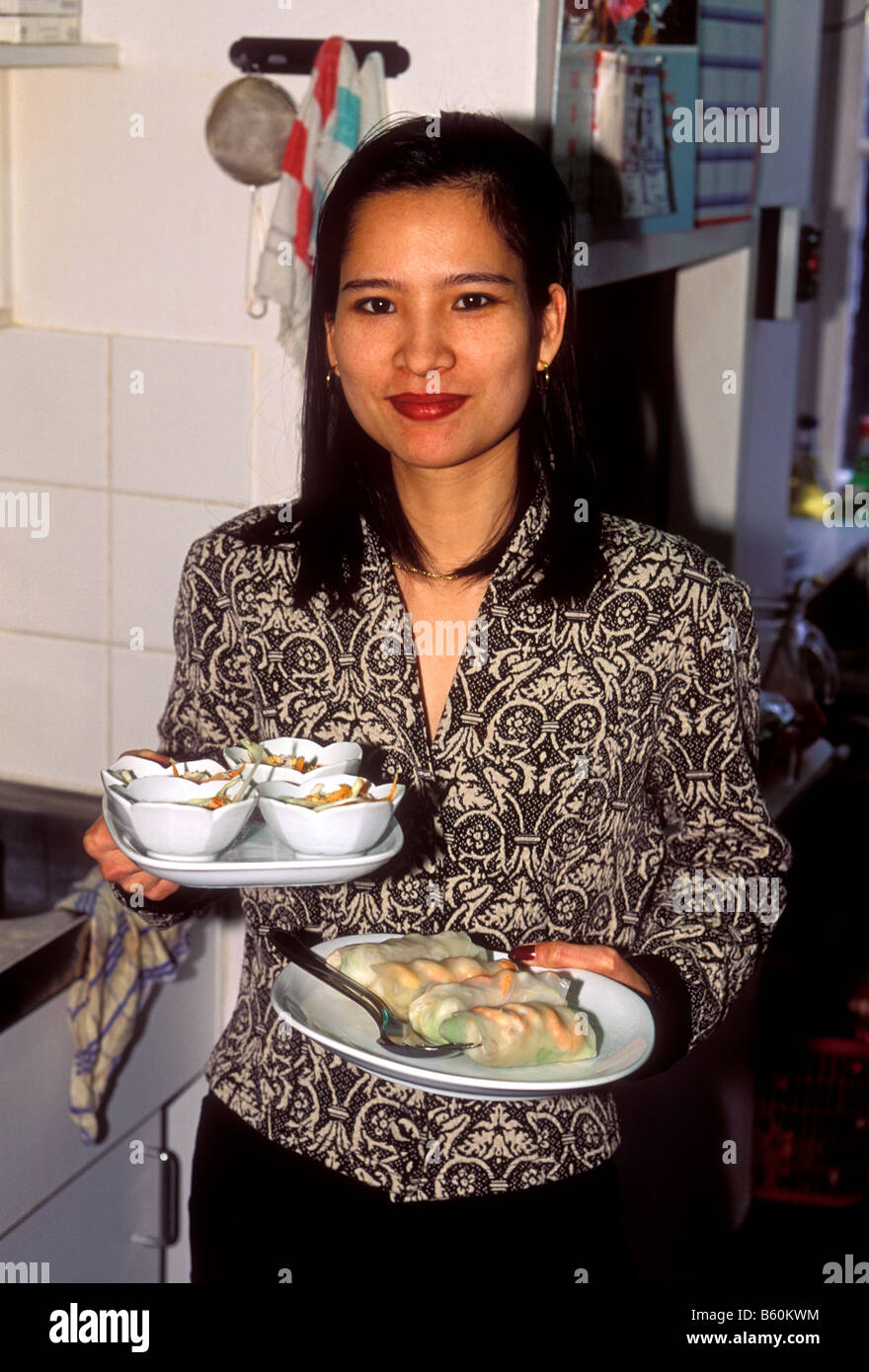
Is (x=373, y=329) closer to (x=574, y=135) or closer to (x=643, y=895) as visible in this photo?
(x=643, y=895)

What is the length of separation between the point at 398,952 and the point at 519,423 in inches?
17.3

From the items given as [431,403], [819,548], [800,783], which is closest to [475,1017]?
[431,403]

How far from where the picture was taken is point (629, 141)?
1.85 metres

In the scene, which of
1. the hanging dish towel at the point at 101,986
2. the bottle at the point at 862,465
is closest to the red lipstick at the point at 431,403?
the hanging dish towel at the point at 101,986

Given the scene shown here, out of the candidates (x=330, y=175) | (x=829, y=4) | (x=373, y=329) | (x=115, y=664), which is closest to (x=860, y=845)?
(x=115, y=664)

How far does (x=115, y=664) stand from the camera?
1908mm

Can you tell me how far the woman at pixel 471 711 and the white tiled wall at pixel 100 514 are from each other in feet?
1.69

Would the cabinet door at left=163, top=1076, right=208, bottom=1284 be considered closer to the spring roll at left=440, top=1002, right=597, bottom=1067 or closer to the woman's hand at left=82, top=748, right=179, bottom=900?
the woman's hand at left=82, top=748, right=179, bottom=900

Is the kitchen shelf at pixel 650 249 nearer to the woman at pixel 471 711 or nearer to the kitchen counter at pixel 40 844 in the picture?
the woman at pixel 471 711

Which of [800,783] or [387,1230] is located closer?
[387,1230]

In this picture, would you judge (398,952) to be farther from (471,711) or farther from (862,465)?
(862,465)

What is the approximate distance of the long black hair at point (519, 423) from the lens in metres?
1.19

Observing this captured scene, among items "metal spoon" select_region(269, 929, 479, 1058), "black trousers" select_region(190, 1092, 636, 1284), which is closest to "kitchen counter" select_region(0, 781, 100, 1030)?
"black trousers" select_region(190, 1092, 636, 1284)
